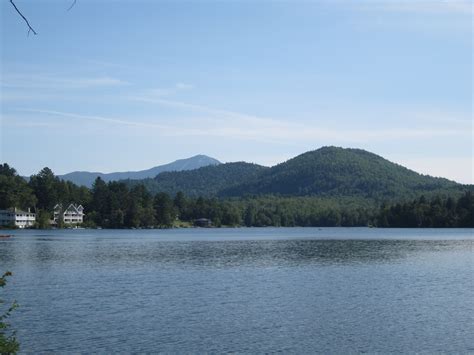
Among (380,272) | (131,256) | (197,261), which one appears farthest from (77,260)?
(380,272)

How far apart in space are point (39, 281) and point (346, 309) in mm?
29652

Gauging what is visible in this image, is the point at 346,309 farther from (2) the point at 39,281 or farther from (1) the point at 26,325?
(2) the point at 39,281

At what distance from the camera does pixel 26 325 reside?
34.2 metres

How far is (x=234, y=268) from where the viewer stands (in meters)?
→ 67.2

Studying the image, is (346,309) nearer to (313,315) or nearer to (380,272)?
(313,315)

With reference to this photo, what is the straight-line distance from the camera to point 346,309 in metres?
39.7

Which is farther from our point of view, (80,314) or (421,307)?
(421,307)

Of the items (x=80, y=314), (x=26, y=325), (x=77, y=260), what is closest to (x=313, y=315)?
(x=80, y=314)

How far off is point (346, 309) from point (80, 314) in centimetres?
1777

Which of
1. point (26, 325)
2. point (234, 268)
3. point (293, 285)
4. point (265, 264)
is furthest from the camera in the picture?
point (265, 264)

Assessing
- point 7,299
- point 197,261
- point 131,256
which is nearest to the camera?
point 7,299

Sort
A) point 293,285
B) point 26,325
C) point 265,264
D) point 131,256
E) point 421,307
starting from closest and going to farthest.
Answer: point 26,325
point 421,307
point 293,285
point 265,264
point 131,256

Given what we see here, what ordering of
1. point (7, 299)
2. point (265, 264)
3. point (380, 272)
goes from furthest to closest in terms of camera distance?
point (265, 264)
point (380, 272)
point (7, 299)

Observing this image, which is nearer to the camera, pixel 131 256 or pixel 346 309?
pixel 346 309
